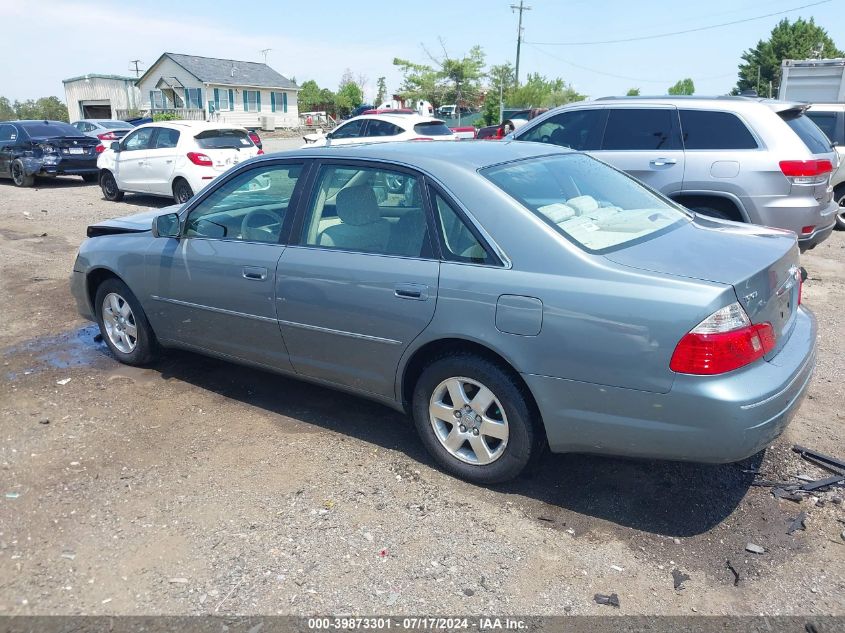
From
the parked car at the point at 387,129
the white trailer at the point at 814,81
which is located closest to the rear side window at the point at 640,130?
the parked car at the point at 387,129

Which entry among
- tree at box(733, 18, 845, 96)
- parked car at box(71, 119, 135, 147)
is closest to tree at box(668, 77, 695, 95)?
tree at box(733, 18, 845, 96)

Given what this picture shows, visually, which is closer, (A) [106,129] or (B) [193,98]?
(A) [106,129]

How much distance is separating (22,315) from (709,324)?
6.34 meters

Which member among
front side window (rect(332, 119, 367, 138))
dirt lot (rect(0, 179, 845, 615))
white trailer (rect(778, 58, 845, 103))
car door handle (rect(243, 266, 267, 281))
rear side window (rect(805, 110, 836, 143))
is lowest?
dirt lot (rect(0, 179, 845, 615))

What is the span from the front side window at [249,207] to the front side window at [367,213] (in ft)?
0.82

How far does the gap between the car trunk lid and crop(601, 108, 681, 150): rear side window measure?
3877 mm

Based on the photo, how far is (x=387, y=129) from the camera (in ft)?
50.6

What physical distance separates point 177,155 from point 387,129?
459 cm

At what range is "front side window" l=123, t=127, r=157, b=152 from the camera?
13.7 metres

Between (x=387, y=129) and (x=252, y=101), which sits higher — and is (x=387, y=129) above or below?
below

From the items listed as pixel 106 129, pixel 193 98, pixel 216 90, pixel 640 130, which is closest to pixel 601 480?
pixel 640 130

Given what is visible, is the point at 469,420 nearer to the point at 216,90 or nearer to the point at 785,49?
the point at 216,90

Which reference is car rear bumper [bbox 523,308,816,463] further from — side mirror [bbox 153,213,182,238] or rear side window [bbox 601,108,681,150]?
rear side window [bbox 601,108,681,150]

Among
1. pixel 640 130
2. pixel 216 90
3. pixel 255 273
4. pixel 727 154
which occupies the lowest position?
pixel 255 273
